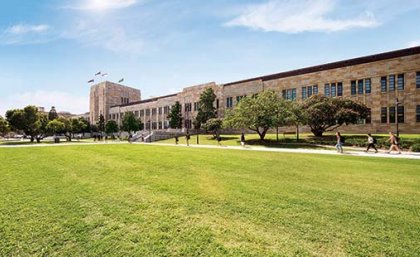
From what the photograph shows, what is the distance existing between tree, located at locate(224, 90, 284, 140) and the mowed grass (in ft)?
73.5

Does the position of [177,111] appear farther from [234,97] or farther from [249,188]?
[249,188]

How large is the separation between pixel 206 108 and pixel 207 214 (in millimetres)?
48468

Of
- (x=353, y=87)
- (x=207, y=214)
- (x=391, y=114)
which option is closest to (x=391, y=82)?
(x=391, y=114)

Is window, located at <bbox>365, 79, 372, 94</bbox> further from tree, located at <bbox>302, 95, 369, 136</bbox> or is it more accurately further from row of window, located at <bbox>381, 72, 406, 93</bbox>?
tree, located at <bbox>302, 95, 369, 136</bbox>

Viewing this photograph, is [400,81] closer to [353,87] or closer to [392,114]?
[392,114]

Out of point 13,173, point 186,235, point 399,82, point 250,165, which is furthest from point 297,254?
point 399,82

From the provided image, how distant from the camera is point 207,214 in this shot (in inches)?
220

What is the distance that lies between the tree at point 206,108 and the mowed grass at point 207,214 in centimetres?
4366

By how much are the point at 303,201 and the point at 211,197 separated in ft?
7.76

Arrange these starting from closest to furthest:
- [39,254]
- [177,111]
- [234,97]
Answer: [39,254], [234,97], [177,111]

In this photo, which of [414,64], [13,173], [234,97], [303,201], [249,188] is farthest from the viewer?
[234,97]

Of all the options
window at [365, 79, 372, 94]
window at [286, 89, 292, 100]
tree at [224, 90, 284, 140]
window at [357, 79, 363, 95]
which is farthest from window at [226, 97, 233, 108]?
window at [365, 79, 372, 94]

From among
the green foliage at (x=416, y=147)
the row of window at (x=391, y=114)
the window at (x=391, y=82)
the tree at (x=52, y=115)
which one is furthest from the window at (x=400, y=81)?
the tree at (x=52, y=115)

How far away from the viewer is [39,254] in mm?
4352
